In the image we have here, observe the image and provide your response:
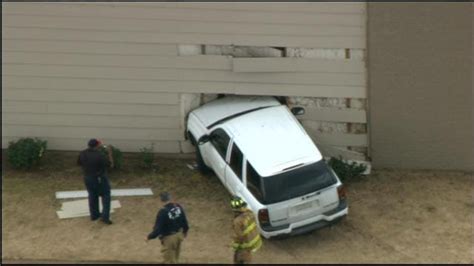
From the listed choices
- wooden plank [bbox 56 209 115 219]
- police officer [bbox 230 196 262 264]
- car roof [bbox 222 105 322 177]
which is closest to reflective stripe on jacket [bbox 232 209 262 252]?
police officer [bbox 230 196 262 264]

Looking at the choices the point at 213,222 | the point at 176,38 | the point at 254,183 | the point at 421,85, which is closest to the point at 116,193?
the point at 213,222

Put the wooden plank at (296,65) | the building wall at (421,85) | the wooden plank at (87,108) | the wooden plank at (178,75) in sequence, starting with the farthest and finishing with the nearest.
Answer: the wooden plank at (87,108) → the wooden plank at (178,75) → the wooden plank at (296,65) → the building wall at (421,85)

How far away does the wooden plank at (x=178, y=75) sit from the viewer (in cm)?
1370

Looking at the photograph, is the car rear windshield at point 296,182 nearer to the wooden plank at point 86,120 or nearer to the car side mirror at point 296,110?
the car side mirror at point 296,110

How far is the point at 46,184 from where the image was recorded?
43.7ft

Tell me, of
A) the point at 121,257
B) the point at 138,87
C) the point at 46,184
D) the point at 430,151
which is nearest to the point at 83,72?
the point at 138,87

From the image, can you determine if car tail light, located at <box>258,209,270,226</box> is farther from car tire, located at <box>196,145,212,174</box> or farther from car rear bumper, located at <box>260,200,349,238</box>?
car tire, located at <box>196,145,212,174</box>

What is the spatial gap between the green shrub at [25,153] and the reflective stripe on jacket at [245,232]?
234 inches

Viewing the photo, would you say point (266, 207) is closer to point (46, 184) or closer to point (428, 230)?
point (428, 230)

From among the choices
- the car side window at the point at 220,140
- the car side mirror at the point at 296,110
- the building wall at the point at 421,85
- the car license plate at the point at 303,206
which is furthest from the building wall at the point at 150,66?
the car license plate at the point at 303,206

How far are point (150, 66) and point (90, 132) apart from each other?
2003 mm

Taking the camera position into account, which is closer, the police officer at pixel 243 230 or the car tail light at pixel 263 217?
the police officer at pixel 243 230

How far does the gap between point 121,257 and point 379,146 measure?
6.30m

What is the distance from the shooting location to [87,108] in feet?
46.2
